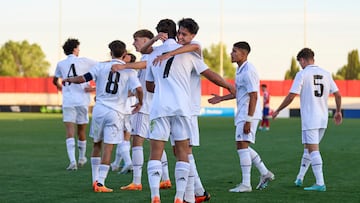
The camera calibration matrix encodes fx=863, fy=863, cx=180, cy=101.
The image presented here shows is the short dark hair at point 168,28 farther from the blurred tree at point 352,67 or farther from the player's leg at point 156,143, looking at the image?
the blurred tree at point 352,67

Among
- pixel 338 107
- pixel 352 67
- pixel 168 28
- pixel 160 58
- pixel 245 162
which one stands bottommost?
pixel 245 162

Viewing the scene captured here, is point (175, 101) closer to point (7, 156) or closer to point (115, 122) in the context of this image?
point (115, 122)

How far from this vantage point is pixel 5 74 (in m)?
128

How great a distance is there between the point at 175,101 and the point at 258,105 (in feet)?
9.06

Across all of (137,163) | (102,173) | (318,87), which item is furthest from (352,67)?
(102,173)

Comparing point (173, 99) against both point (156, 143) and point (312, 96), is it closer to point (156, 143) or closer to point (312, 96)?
point (156, 143)

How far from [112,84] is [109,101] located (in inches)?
10.2

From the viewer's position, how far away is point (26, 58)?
438 ft

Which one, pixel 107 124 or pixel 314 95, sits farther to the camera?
pixel 314 95

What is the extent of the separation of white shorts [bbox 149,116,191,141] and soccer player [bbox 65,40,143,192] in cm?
236

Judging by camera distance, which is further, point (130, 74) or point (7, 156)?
point (7, 156)

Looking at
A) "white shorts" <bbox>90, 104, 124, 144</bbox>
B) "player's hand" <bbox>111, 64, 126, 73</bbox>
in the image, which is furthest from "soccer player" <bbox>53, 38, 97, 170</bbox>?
"player's hand" <bbox>111, 64, 126, 73</bbox>

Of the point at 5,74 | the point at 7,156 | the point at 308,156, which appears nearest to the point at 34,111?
the point at 7,156

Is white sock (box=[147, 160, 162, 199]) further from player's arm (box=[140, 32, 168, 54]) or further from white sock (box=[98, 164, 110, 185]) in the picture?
white sock (box=[98, 164, 110, 185])
